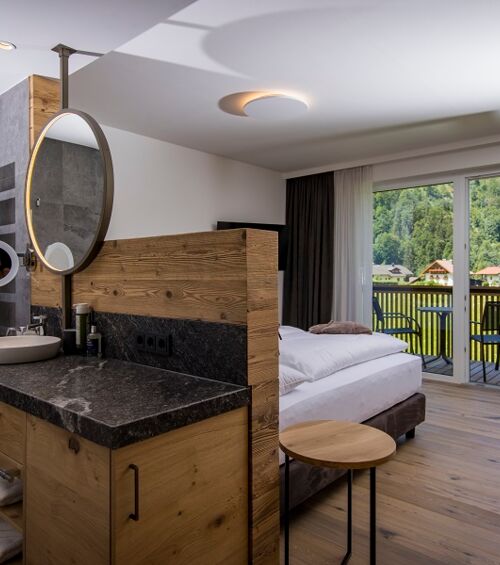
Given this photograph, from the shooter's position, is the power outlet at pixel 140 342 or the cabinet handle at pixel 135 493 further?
the power outlet at pixel 140 342

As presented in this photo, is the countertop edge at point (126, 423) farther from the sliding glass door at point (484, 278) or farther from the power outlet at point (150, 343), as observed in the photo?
the sliding glass door at point (484, 278)

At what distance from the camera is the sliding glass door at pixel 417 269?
4836mm

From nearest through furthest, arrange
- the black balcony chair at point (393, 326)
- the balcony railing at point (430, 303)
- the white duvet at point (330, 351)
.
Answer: the white duvet at point (330, 351) < the balcony railing at point (430, 303) < the black balcony chair at point (393, 326)

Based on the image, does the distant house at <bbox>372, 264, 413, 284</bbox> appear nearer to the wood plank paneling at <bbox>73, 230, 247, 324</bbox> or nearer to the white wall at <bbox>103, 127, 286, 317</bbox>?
the white wall at <bbox>103, 127, 286, 317</bbox>

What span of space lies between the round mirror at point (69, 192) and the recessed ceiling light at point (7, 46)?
0.39m

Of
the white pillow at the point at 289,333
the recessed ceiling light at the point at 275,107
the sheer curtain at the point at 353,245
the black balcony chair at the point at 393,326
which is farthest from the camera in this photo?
the sheer curtain at the point at 353,245

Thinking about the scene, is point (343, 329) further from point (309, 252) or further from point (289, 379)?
point (309, 252)

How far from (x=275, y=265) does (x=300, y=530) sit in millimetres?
1272

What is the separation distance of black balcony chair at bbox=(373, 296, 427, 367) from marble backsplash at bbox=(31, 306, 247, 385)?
397 cm

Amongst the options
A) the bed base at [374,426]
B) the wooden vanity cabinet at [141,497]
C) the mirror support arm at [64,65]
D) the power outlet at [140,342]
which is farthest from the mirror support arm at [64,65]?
the bed base at [374,426]

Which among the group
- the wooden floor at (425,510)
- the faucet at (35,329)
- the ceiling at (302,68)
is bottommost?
the wooden floor at (425,510)

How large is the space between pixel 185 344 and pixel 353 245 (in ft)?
13.2

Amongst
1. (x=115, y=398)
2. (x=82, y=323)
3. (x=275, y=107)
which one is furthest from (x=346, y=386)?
(x=275, y=107)

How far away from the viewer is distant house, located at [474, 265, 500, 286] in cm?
455
